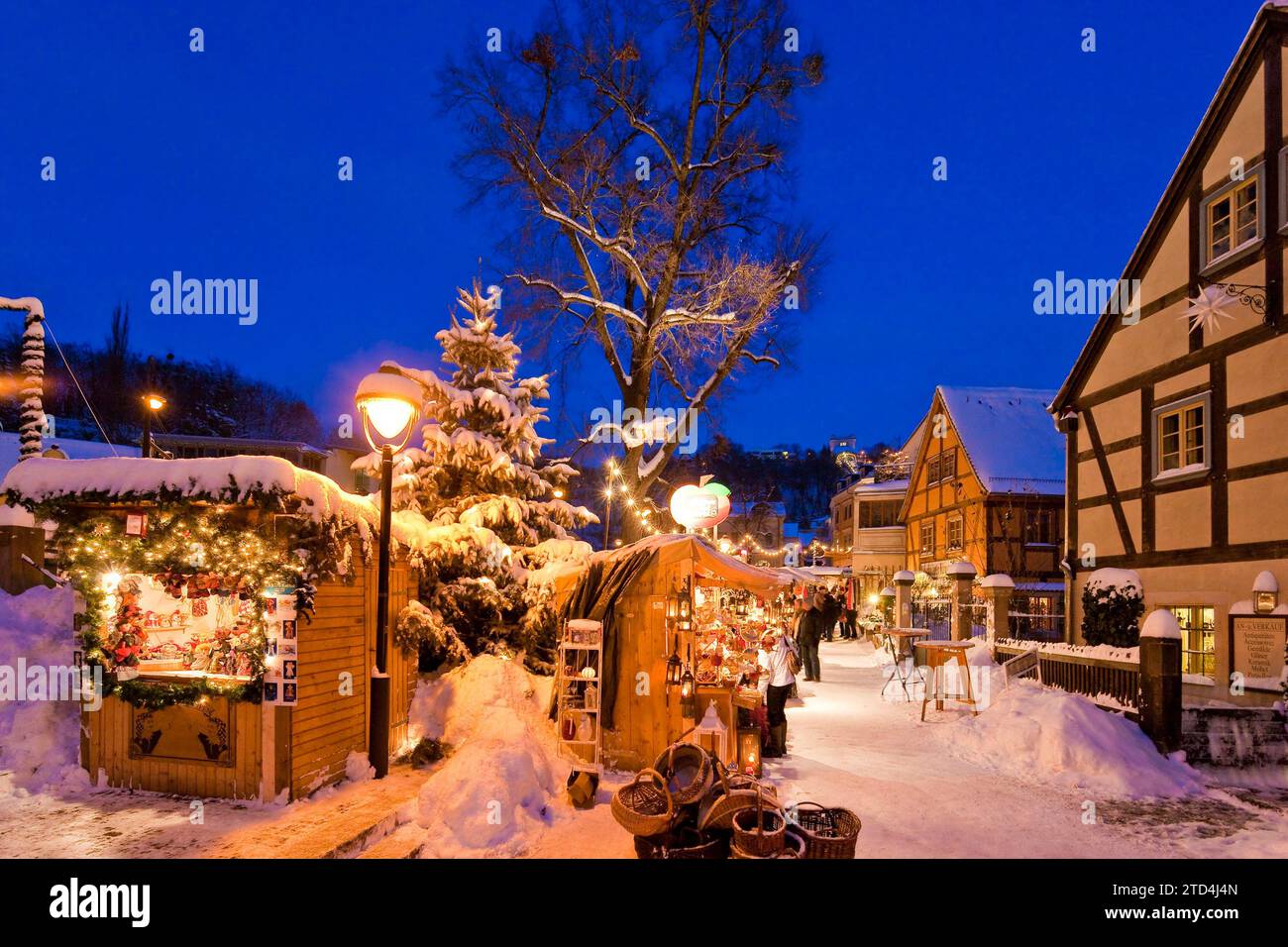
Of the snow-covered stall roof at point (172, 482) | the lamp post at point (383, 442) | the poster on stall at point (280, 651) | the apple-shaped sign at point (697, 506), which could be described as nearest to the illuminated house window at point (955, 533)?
the apple-shaped sign at point (697, 506)

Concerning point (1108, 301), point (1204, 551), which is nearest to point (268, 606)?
point (1204, 551)

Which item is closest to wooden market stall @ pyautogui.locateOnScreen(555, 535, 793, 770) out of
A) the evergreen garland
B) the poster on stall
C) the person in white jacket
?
the person in white jacket

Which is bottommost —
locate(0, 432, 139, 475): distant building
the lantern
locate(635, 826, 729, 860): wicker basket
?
the lantern

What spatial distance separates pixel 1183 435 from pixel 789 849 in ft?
46.3

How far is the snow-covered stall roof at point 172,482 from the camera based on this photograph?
735cm

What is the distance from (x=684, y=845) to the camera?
5.82 m

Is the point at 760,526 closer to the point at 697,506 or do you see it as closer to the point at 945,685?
the point at 945,685

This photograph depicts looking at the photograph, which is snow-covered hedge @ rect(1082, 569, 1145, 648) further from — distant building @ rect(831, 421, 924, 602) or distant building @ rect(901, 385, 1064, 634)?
distant building @ rect(831, 421, 924, 602)

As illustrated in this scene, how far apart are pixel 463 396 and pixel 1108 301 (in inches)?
575

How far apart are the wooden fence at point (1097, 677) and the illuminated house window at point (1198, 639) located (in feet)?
8.80

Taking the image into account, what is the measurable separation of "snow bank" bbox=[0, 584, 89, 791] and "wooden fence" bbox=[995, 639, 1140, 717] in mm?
13633

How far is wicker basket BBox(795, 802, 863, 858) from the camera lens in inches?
211

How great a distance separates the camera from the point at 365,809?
726 cm
